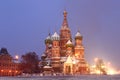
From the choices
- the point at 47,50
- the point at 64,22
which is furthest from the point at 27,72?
the point at 64,22

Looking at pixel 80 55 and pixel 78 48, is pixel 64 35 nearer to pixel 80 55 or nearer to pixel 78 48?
pixel 78 48

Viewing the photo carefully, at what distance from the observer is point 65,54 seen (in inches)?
5384

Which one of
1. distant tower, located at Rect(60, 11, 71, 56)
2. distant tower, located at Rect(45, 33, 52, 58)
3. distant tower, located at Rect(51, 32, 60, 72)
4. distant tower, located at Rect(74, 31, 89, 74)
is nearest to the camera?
distant tower, located at Rect(51, 32, 60, 72)

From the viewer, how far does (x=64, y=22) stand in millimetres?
144875

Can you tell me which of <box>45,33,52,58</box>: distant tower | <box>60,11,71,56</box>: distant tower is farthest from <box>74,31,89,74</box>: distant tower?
<box>45,33,52,58</box>: distant tower

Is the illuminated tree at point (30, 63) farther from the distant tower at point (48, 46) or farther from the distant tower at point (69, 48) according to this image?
the distant tower at point (69, 48)

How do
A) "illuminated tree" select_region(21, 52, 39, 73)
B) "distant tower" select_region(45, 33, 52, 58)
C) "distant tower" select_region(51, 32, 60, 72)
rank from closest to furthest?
"illuminated tree" select_region(21, 52, 39, 73), "distant tower" select_region(51, 32, 60, 72), "distant tower" select_region(45, 33, 52, 58)

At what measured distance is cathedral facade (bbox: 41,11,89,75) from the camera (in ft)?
428

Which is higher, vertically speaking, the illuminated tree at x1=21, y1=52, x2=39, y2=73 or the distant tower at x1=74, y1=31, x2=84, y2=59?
the distant tower at x1=74, y1=31, x2=84, y2=59

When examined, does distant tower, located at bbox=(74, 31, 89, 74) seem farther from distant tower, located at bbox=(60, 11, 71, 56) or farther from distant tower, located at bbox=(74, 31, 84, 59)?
distant tower, located at bbox=(60, 11, 71, 56)

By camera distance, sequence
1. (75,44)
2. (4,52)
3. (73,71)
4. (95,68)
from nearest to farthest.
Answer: (73,71)
(75,44)
(95,68)
(4,52)

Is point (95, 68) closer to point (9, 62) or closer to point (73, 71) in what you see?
point (73, 71)

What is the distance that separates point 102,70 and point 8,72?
3782 cm

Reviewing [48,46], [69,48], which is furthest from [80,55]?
[48,46]
